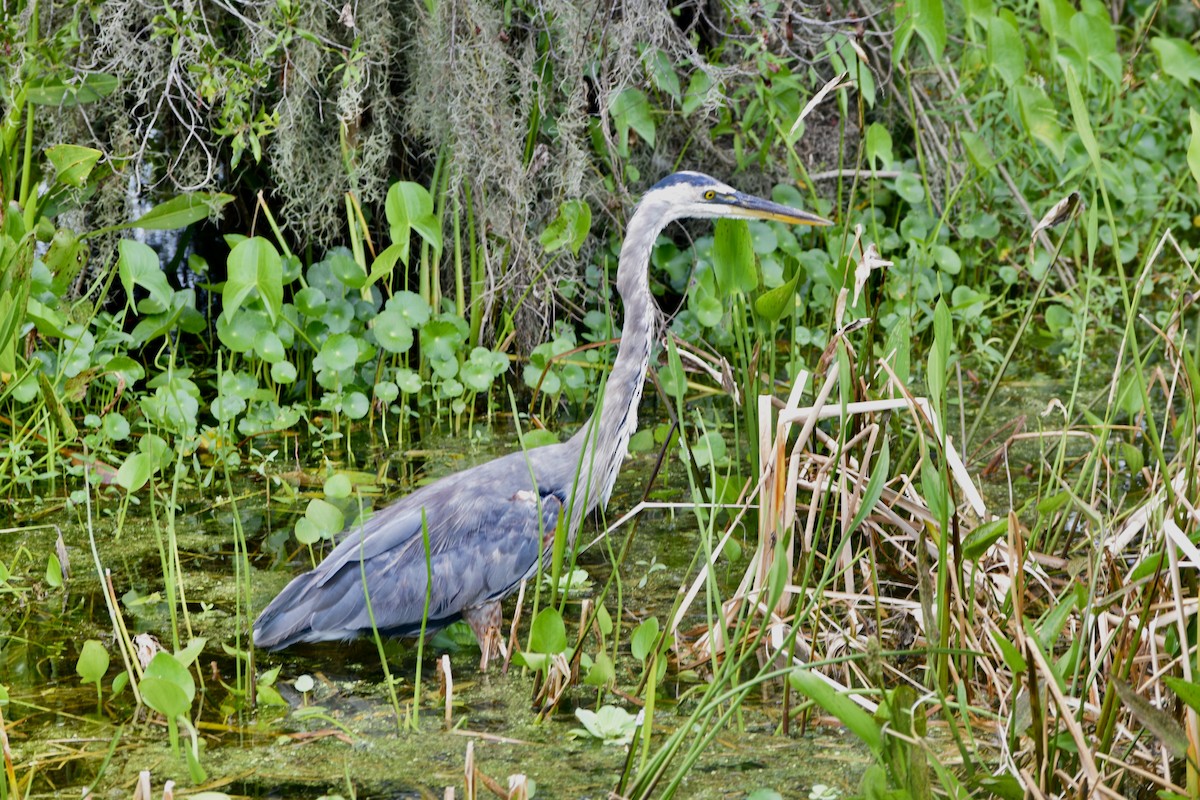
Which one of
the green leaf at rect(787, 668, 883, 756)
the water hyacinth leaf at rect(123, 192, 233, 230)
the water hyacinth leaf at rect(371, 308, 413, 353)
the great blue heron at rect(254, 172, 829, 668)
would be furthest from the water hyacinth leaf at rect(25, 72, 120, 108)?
the green leaf at rect(787, 668, 883, 756)

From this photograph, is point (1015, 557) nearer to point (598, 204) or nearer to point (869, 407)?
point (869, 407)

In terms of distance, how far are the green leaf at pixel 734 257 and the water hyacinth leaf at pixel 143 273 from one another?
1973mm

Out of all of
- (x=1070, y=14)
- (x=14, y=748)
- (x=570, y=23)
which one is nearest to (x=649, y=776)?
(x=14, y=748)

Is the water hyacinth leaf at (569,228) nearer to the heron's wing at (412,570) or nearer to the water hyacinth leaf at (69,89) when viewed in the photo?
the heron's wing at (412,570)

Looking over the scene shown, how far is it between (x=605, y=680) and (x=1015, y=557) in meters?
0.88

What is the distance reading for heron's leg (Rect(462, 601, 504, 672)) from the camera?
337 cm

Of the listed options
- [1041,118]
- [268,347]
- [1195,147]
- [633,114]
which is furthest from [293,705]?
[1041,118]

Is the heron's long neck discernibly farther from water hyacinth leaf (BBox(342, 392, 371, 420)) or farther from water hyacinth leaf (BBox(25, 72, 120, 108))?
water hyacinth leaf (BBox(25, 72, 120, 108))

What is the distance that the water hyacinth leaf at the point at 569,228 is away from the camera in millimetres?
4438

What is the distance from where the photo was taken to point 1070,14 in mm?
5031

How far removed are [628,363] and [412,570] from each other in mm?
855

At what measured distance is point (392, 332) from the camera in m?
4.74

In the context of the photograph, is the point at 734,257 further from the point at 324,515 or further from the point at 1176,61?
the point at 1176,61

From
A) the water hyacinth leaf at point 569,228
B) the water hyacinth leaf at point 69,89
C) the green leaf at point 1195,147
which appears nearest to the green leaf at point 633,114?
the water hyacinth leaf at point 569,228
